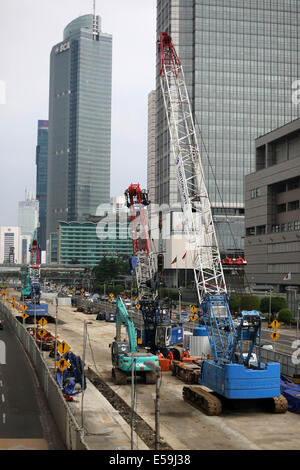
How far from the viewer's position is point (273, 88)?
Answer: 638 ft

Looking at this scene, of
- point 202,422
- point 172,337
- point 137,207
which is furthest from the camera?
point 137,207

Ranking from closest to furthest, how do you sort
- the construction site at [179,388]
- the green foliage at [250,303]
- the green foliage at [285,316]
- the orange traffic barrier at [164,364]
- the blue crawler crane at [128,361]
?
the construction site at [179,388] → the blue crawler crane at [128,361] → the orange traffic barrier at [164,364] → the green foliage at [285,316] → the green foliage at [250,303]

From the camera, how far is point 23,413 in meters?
28.6

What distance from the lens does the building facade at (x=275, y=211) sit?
103500mm

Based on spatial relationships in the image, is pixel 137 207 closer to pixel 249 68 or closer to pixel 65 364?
pixel 65 364

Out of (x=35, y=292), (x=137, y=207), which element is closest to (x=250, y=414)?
(x=137, y=207)

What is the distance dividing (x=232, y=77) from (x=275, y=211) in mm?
94206

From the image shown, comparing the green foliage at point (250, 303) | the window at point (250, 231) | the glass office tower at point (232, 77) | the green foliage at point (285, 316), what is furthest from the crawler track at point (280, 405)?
the glass office tower at point (232, 77)

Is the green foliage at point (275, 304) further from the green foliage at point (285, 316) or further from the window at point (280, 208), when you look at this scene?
the window at point (280, 208)

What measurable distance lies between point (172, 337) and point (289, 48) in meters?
174

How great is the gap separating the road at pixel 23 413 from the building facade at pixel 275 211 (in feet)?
231

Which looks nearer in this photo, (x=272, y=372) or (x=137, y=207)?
(x=272, y=372)

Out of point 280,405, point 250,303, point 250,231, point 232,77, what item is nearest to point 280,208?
point 250,231

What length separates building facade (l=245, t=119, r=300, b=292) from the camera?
103500mm
